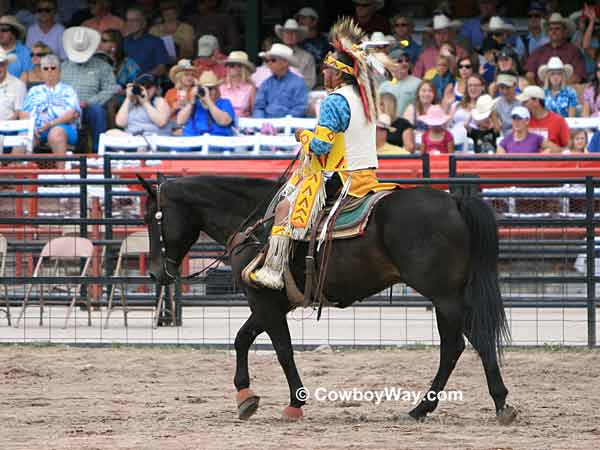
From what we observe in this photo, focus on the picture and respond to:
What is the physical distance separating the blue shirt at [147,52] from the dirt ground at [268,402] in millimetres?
6944

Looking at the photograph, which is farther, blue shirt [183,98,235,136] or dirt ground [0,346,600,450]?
blue shirt [183,98,235,136]

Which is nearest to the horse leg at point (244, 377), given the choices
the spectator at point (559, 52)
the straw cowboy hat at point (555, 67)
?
the straw cowboy hat at point (555, 67)

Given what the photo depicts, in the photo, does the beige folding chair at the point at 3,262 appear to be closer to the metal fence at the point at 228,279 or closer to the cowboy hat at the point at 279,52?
the metal fence at the point at 228,279

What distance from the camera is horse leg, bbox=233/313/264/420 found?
25.7 ft

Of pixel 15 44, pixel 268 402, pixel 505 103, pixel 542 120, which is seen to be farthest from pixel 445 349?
pixel 15 44

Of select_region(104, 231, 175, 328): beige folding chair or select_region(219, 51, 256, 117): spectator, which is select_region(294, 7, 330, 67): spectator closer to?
select_region(219, 51, 256, 117): spectator

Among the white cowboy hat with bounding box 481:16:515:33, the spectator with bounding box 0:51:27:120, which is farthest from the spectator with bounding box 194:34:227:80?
the white cowboy hat with bounding box 481:16:515:33

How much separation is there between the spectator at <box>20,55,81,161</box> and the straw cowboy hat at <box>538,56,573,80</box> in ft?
17.1

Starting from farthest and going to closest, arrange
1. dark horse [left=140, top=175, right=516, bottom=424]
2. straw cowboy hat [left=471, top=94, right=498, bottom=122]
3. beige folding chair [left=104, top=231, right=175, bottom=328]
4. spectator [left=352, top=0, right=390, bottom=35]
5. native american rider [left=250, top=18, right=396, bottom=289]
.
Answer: spectator [left=352, top=0, right=390, bottom=35], straw cowboy hat [left=471, top=94, right=498, bottom=122], beige folding chair [left=104, top=231, right=175, bottom=328], native american rider [left=250, top=18, right=396, bottom=289], dark horse [left=140, top=175, right=516, bottom=424]

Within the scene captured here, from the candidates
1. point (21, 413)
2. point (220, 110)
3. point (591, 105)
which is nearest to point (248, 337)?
point (21, 413)

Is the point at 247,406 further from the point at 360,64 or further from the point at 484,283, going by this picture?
the point at 360,64

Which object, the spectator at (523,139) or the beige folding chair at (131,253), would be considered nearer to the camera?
the beige folding chair at (131,253)

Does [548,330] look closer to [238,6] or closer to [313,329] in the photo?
[313,329]

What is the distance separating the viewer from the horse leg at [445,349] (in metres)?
7.68
